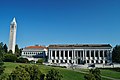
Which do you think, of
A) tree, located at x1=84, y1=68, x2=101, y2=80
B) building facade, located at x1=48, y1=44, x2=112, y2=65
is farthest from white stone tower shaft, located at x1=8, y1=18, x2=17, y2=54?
tree, located at x1=84, y1=68, x2=101, y2=80

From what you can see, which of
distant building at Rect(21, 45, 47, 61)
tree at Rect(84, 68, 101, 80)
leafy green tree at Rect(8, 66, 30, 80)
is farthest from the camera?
distant building at Rect(21, 45, 47, 61)

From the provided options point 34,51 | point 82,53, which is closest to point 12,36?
point 34,51

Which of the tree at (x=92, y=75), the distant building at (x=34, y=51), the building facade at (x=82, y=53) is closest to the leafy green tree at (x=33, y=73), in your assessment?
the tree at (x=92, y=75)

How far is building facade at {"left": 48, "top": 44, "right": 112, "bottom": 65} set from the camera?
117m

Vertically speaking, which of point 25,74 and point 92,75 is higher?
point 25,74

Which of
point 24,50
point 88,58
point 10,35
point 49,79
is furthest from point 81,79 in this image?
point 24,50

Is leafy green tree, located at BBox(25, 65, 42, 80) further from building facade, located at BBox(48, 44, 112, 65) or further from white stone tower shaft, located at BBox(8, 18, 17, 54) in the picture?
white stone tower shaft, located at BBox(8, 18, 17, 54)

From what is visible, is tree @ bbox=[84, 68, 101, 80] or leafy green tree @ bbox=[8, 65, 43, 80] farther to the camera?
tree @ bbox=[84, 68, 101, 80]

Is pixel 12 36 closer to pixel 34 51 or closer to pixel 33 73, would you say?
pixel 34 51

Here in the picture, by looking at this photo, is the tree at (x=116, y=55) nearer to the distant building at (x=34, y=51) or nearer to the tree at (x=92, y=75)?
the distant building at (x=34, y=51)

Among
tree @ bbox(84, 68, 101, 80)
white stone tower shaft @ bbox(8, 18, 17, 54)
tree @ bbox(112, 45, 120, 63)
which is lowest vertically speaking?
tree @ bbox(84, 68, 101, 80)

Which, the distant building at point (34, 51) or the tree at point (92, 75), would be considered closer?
the tree at point (92, 75)

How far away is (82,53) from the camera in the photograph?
120375 millimetres

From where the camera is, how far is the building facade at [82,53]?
383 ft
